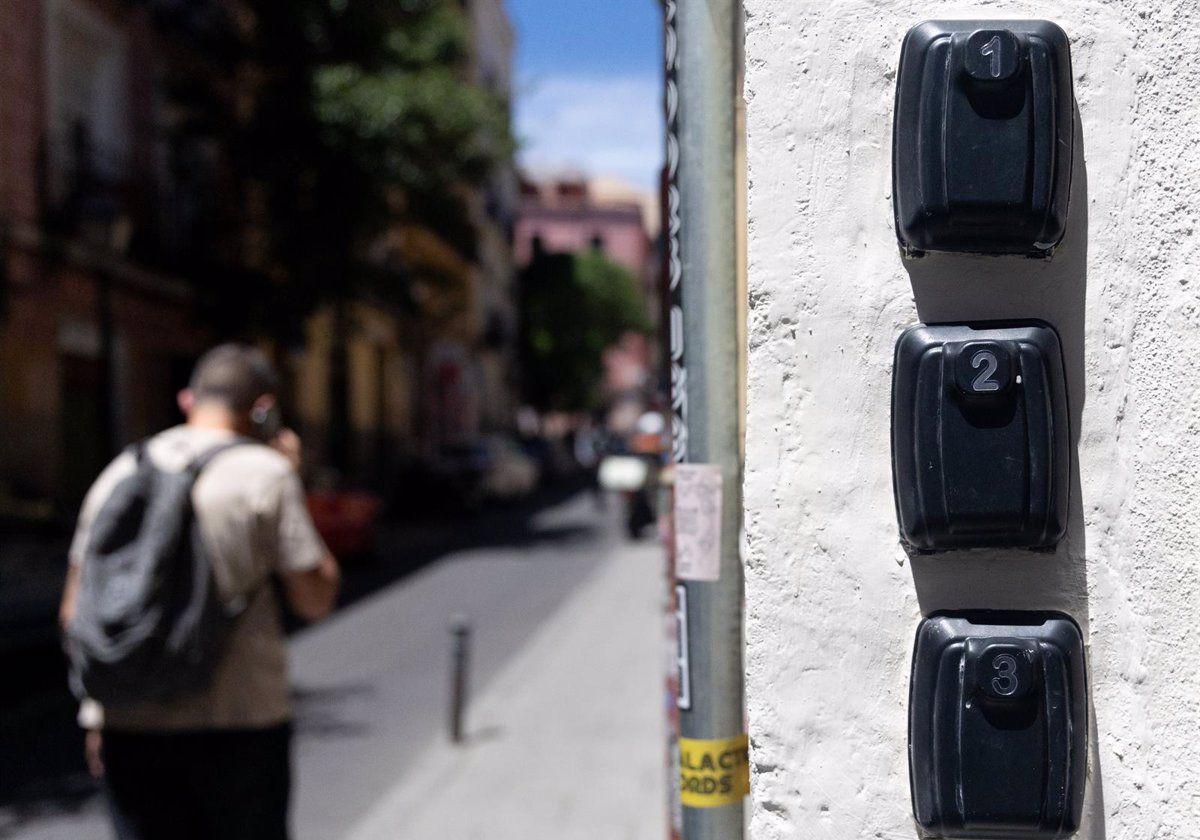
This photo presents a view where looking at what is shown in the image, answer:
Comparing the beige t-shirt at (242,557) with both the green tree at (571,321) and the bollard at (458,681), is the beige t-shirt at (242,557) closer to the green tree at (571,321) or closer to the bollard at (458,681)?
the bollard at (458,681)

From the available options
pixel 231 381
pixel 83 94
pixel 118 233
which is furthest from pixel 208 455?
pixel 83 94

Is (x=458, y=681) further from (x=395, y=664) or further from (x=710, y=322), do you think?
(x=710, y=322)

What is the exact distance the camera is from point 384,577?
56.6ft

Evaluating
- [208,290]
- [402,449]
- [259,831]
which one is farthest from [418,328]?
[259,831]

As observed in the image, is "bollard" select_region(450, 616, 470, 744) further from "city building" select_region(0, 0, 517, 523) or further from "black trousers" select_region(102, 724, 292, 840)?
"city building" select_region(0, 0, 517, 523)

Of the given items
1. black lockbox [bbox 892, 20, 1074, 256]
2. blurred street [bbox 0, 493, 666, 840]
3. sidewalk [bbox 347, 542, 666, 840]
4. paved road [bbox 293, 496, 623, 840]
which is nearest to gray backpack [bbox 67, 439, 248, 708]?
sidewalk [bbox 347, 542, 666, 840]

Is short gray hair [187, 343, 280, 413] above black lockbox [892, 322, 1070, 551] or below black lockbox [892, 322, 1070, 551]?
above

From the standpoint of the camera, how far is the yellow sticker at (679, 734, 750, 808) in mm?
1823

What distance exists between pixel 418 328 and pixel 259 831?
3636 centimetres

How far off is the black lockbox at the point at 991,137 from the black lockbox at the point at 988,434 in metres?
0.13

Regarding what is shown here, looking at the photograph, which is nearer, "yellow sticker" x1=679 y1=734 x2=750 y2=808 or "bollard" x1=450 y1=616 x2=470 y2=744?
"yellow sticker" x1=679 y1=734 x2=750 y2=808

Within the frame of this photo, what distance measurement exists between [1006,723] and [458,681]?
6.22 meters

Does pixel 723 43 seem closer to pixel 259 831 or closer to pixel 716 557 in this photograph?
pixel 716 557

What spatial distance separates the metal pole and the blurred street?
14.2 feet
